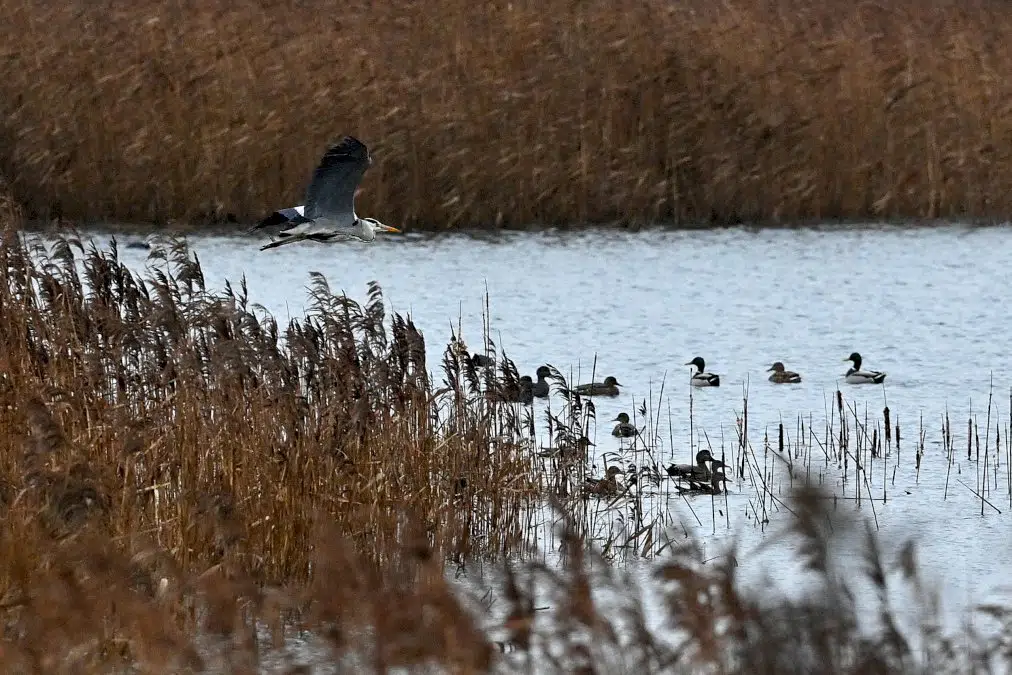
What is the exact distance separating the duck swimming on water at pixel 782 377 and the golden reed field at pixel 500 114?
3947 millimetres

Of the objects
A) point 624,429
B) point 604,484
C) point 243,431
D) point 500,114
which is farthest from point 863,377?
point 500,114

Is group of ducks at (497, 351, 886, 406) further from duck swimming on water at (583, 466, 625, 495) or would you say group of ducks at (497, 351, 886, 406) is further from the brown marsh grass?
duck swimming on water at (583, 466, 625, 495)

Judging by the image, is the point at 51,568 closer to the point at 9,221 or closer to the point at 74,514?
the point at 74,514

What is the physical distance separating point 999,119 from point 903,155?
818 millimetres

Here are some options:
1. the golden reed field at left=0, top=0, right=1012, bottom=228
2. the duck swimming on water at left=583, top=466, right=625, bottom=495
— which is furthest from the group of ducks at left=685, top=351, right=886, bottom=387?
the golden reed field at left=0, top=0, right=1012, bottom=228

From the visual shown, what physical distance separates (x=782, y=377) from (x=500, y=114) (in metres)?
4.42

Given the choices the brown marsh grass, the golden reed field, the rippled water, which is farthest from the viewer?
the golden reed field

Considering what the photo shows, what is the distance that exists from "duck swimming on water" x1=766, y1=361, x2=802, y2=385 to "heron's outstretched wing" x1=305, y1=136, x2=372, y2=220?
2.09m

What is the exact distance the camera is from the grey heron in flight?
647 centimetres

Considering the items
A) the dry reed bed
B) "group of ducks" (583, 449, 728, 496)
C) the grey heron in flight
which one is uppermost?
the grey heron in flight

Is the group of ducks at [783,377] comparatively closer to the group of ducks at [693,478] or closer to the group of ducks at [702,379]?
the group of ducks at [702,379]

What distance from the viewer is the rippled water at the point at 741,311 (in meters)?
6.25

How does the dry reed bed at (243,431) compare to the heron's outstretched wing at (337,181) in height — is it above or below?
below

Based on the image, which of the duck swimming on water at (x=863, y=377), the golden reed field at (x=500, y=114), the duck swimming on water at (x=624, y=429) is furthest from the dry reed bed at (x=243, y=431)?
the golden reed field at (x=500, y=114)
